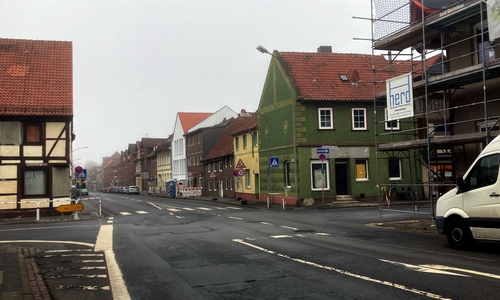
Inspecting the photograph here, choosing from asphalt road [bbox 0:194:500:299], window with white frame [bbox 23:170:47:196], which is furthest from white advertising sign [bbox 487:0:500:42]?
window with white frame [bbox 23:170:47:196]

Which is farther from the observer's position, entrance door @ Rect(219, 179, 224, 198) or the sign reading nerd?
entrance door @ Rect(219, 179, 224, 198)

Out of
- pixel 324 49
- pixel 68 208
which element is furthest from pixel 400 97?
pixel 324 49

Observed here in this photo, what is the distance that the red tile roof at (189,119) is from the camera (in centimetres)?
7289

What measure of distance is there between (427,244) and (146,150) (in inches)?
3621

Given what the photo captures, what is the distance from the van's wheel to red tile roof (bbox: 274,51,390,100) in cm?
2140

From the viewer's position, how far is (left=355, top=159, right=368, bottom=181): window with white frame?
33.9 metres

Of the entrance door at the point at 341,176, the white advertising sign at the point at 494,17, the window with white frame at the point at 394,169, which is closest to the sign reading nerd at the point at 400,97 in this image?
the white advertising sign at the point at 494,17

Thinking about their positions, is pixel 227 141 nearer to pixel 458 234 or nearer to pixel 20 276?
pixel 458 234

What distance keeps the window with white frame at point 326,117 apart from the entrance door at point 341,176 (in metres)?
2.56

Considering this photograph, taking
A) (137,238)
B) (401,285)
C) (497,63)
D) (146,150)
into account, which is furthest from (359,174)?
(146,150)

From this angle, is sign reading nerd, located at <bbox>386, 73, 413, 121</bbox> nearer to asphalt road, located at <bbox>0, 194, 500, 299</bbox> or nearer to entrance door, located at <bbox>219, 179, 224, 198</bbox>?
asphalt road, located at <bbox>0, 194, 500, 299</bbox>

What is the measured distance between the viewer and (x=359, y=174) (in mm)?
33969

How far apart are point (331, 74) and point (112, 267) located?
1096 inches

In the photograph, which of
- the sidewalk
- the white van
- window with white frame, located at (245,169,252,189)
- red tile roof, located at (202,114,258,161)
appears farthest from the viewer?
red tile roof, located at (202,114,258,161)
